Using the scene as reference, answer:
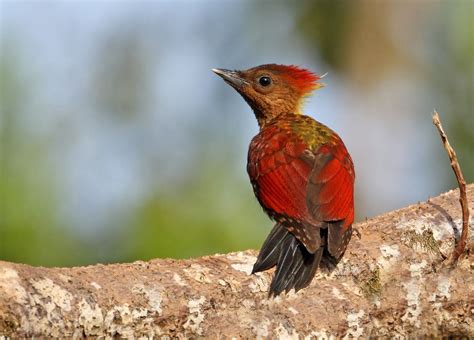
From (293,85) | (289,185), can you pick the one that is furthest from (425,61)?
(289,185)

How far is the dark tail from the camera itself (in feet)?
13.1

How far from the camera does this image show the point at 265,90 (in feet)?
20.5

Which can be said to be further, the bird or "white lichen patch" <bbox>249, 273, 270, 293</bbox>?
the bird

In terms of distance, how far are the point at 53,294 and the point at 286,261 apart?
4.27ft

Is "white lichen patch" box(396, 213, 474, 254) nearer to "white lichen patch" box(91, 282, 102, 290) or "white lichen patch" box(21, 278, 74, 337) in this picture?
"white lichen patch" box(91, 282, 102, 290)

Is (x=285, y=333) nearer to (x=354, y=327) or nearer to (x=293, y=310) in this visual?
(x=293, y=310)

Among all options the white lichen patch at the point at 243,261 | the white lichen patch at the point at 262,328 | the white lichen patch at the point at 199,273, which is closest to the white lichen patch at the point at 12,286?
the white lichen patch at the point at 199,273

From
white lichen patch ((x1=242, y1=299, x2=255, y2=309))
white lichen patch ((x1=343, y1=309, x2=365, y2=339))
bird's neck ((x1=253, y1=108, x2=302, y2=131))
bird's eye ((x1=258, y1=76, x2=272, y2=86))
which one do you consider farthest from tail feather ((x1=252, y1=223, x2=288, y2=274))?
bird's eye ((x1=258, y1=76, x2=272, y2=86))

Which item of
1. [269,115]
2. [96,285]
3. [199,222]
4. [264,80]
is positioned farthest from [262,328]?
[199,222]

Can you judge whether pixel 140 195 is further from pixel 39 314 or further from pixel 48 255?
pixel 39 314

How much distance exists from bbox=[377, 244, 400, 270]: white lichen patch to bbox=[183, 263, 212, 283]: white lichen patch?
2.91ft

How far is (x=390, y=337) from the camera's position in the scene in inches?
157

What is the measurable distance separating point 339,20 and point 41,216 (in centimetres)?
470

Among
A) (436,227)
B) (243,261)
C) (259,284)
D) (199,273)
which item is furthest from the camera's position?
(436,227)
